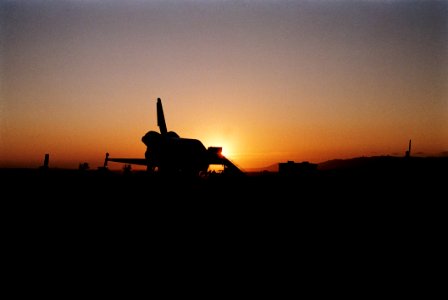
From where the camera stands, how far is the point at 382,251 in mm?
9164

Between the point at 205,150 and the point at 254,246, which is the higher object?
the point at 205,150

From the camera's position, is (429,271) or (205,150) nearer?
(429,271)

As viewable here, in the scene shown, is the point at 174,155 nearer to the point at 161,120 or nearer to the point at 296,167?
the point at 161,120

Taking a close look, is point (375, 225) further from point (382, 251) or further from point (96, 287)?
point (96, 287)

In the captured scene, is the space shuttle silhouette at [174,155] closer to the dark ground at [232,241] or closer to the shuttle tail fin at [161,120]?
the shuttle tail fin at [161,120]

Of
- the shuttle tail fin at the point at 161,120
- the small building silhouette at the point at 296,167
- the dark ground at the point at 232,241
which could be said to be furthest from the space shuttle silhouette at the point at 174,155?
the small building silhouette at the point at 296,167

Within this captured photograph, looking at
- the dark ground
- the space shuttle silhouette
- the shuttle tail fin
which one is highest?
the shuttle tail fin

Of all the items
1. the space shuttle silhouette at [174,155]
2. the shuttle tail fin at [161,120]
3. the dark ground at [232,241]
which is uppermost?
the shuttle tail fin at [161,120]

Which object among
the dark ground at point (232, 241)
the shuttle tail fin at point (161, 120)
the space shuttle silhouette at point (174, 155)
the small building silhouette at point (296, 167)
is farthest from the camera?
the small building silhouette at point (296, 167)

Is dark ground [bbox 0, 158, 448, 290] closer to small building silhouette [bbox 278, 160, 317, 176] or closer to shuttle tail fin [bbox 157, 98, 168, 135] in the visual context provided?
shuttle tail fin [bbox 157, 98, 168, 135]

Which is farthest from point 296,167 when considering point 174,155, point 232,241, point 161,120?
point 232,241

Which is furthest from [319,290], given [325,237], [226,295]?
[325,237]

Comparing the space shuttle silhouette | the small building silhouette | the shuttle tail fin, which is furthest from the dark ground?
the small building silhouette

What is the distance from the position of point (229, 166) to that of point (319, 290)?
33.0m
